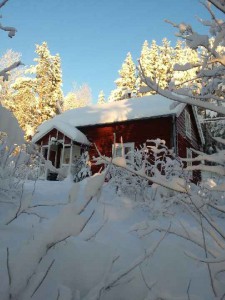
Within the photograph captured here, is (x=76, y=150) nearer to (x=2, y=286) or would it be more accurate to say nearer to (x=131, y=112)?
(x=131, y=112)

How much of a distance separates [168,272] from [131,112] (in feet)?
49.5

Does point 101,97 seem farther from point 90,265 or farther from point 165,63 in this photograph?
point 90,265

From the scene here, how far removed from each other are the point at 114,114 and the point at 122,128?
114cm

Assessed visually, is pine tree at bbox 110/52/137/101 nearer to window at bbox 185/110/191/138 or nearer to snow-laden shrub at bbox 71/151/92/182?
window at bbox 185/110/191/138

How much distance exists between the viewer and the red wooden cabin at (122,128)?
15.7 m

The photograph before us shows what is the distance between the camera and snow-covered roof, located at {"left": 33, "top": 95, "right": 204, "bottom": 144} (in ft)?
52.4

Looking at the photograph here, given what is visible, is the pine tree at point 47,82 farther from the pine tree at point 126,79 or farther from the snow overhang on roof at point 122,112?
the snow overhang on roof at point 122,112

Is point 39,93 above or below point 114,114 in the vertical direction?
above

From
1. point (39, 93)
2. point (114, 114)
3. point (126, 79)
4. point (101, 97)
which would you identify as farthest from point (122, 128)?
point (101, 97)

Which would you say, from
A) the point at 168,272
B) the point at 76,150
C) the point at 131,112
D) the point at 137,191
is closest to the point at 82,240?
the point at 168,272

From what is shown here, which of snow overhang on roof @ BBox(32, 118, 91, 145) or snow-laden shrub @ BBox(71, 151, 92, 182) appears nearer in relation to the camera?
snow-laden shrub @ BBox(71, 151, 92, 182)

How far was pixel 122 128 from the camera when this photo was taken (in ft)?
55.0

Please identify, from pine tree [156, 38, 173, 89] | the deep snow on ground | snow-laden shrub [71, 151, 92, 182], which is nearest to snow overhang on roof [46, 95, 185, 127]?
snow-laden shrub [71, 151, 92, 182]

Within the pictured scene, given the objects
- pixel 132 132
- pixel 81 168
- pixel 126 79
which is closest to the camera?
pixel 81 168
